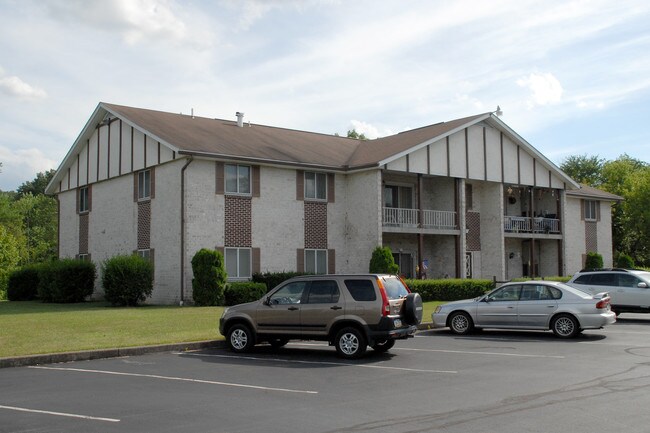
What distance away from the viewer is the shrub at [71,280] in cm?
3069

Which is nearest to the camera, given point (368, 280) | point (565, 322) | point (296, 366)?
point (296, 366)

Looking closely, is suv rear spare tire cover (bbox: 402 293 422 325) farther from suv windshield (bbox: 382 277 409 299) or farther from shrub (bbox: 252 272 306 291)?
shrub (bbox: 252 272 306 291)

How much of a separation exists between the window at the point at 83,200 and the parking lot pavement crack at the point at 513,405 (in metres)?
30.0

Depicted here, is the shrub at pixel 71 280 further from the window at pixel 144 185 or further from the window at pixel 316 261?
the window at pixel 316 261

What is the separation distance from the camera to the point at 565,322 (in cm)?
1677

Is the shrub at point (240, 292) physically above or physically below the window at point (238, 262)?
below

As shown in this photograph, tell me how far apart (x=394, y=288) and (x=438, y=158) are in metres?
19.8

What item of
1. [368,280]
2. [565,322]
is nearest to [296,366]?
[368,280]

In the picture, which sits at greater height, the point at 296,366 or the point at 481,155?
the point at 481,155

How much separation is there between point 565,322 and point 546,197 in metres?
25.3

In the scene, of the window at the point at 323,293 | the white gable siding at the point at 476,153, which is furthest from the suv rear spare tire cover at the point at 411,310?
the white gable siding at the point at 476,153

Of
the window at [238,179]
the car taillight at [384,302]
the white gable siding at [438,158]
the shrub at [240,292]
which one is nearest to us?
the car taillight at [384,302]

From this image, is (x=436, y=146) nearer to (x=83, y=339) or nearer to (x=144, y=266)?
(x=144, y=266)

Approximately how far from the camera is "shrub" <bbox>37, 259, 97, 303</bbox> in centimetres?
3069
